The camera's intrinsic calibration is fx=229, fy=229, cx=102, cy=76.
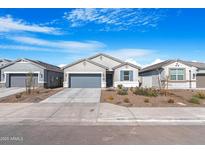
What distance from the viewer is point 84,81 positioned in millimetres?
31828

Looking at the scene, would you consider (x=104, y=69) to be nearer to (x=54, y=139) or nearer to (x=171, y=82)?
(x=171, y=82)

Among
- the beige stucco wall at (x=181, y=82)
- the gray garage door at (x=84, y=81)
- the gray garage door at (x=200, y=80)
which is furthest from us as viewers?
the gray garage door at (x=200, y=80)

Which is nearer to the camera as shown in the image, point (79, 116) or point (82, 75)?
point (79, 116)

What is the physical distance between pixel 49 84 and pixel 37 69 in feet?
10.3

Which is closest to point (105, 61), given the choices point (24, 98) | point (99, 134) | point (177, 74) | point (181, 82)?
point (177, 74)

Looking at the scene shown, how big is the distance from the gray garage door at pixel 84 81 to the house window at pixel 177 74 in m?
9.98

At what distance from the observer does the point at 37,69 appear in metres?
31.2

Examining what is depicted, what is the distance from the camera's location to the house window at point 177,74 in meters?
31.2

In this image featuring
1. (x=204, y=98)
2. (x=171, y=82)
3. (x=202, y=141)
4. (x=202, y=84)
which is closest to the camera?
(x=202, y=141)

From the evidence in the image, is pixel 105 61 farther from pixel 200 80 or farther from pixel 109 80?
pixel 200 80

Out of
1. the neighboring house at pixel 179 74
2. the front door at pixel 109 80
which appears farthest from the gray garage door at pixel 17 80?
the neighboring house at pixel 179 74

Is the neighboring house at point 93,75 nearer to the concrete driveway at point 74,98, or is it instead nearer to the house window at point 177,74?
the house window at point 177,74
